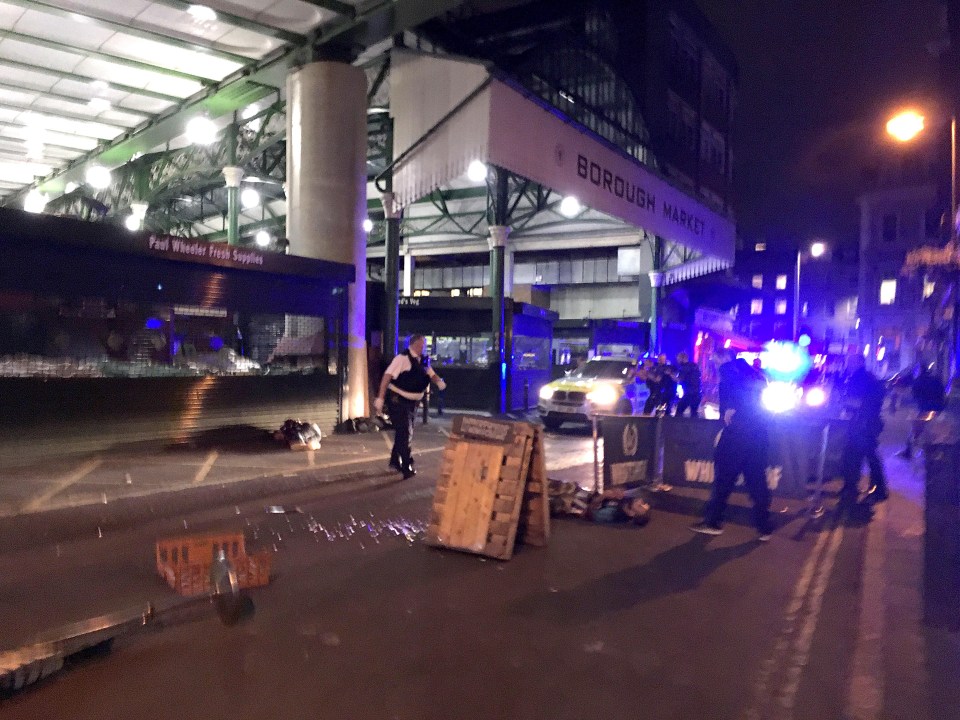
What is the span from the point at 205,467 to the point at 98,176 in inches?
663

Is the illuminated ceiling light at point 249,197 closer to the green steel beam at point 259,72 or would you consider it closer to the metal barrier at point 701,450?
the green steel beam at point 259,72

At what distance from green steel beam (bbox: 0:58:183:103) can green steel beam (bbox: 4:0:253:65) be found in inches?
102

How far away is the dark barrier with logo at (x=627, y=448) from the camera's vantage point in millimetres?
8641

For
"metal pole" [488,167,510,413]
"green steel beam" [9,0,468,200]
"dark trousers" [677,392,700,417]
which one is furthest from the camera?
"metal pole" [488,167,510,413]

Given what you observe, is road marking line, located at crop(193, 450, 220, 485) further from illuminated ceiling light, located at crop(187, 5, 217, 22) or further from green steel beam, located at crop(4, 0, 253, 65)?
green steel beam, located at crop(4, 0, 253, 65)

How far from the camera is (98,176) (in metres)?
22.8

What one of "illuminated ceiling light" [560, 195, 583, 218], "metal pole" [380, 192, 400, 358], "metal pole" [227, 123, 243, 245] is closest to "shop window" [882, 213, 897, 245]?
"illuminated ceiling light" [560, 195, 583, 218]

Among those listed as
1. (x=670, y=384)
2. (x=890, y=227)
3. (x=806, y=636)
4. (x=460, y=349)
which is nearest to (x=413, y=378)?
(x=806, y=636)

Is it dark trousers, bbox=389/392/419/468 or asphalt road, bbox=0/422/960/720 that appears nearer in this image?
asphalt road, bbox=0/422/960/720

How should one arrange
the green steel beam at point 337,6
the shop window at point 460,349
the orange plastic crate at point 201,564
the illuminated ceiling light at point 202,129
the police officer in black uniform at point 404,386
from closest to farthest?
the orange plastic crate at point 201,564 → the police officer in black uniform at point 404,386 → the green steel beam at point 337,6 → the illuminated ceiling light at point 202,129 → the shop window at point 460,349

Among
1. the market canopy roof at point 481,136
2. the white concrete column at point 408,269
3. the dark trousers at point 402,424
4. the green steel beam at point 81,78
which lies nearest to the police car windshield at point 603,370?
the market canopy roof at point 481,136

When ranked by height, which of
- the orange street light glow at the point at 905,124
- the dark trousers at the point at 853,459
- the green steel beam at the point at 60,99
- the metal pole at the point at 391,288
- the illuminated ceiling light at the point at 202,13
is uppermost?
the illuminated ceiling light at the point at 202,13

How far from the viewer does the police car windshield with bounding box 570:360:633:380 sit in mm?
16797

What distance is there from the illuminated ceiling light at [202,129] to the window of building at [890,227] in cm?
5118
